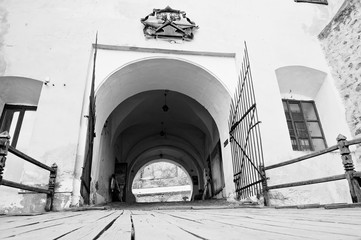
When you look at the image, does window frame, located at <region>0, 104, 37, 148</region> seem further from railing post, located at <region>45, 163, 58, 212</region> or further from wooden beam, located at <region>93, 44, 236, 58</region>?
wooden beam, located at <region>93, 44, 236, 58</region>

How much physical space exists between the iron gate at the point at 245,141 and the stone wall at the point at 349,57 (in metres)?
2.26

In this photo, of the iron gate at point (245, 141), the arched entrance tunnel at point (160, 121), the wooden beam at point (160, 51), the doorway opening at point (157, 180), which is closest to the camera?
the iron gate at point (245, 141)

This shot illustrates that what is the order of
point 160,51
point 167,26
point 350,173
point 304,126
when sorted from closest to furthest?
point 350,173
point 160,51
point 167,26
point 304,126

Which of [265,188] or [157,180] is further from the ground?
[157,180]

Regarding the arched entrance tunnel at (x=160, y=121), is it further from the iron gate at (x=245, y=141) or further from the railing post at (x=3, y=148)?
the railing post at (x=3, y=148)

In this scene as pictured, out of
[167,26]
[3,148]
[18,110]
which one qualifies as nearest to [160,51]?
[167,26]

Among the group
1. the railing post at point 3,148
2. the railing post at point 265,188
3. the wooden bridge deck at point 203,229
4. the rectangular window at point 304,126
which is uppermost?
the rectangular window at point 304,126

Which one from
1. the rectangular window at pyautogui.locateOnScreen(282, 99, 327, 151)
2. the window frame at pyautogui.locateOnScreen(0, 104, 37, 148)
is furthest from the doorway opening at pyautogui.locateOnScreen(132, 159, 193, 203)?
the window frame at pyautogui.locateOnScreen(0, 104, 37, 148)

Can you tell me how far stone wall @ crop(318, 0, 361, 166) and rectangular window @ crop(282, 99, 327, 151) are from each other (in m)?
0.84

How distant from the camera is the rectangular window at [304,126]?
6.45 metres

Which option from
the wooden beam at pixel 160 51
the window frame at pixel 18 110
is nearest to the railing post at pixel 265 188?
the wooden beam at pixel 160 51

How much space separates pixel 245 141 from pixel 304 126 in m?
2.15

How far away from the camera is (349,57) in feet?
19.6

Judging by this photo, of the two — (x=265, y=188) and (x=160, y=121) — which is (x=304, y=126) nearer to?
(x=265, y=188)
